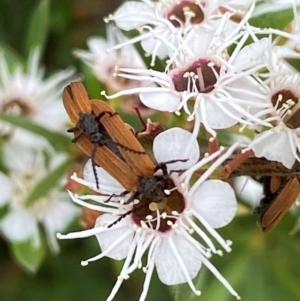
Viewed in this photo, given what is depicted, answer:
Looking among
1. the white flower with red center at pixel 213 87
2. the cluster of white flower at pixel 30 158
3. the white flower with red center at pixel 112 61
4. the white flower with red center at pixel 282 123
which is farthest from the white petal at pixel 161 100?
the cluster of white flower at pixel 30 158

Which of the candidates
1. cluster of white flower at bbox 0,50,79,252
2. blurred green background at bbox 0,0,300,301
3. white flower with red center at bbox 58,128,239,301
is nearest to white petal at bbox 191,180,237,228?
white flower with red center at bbox 58,128,239,301

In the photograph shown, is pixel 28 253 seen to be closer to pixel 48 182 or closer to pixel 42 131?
pixel 48 182

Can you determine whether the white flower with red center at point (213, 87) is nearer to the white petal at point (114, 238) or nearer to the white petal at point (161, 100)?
the white petal at point (161, 100)

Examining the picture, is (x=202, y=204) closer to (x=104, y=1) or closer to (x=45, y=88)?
(x=45, y=88)

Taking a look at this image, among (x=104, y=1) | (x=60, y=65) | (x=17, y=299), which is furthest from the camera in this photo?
(x=104, y=1)

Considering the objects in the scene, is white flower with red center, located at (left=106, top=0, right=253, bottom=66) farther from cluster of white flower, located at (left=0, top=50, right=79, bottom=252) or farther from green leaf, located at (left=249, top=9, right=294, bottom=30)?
cluster of white flower, located at (left=0, top=50, right=79, bottom=252)

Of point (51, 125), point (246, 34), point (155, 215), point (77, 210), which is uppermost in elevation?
point (246, 34)

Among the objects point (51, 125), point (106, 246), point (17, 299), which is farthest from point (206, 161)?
point (17, 299)
